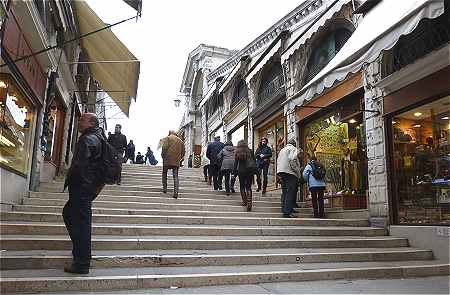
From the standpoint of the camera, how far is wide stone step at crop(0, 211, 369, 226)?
19.5ft

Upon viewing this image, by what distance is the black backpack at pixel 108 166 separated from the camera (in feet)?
13.7

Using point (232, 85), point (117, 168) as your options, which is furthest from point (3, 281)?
point (232, 85)

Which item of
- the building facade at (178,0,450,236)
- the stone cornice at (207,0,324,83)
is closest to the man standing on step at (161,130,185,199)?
the building facade at (178,0,450,236)

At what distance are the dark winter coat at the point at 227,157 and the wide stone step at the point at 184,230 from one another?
2834mm

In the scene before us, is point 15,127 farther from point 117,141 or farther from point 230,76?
point 230,76

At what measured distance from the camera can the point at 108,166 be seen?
418 centimetres

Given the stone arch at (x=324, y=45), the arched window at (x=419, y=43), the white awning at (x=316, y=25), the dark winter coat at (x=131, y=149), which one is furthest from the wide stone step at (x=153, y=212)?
the dark winter coat at (x=131, y=149)

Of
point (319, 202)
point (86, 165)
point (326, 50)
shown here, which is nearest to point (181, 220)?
point (86, 165)

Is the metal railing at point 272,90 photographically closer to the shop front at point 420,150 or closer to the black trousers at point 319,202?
Result: the black trousers at point 319,202

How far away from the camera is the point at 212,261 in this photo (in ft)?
16.1

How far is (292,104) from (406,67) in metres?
2.30

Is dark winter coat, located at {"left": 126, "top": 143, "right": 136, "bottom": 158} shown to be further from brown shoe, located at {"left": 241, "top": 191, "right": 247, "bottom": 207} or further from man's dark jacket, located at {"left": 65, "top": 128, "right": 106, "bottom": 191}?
man's dark jacket, located at {"left": 65, "top": 128, "right": 106, "bottom": 191}

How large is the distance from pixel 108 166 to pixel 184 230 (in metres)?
2.27

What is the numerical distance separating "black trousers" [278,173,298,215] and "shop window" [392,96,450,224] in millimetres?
1971
